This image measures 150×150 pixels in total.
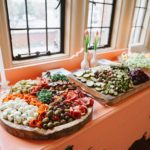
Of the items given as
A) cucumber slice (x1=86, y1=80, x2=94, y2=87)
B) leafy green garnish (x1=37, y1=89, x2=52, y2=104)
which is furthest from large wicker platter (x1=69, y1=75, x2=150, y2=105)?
leafy green garnish (x1=37, y1=89, x2=52, y2=104)

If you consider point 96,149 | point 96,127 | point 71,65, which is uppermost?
point 71,65

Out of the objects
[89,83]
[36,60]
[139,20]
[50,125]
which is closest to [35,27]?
[36,60]

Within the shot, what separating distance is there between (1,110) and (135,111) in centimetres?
77

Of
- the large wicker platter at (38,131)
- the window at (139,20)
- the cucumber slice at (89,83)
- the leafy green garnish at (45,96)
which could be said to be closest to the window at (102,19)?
the window at (139,20)

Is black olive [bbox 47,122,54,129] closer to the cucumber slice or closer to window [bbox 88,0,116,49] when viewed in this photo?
the cucumber slice

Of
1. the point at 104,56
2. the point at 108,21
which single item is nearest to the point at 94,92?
the point at 104,56

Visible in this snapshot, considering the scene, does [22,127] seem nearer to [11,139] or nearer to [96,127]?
[11,139]

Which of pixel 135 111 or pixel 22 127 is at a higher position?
pixel 22 127

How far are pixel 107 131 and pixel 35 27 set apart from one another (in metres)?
0.97

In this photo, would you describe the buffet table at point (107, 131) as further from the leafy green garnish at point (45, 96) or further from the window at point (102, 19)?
the window at point (102, 19)

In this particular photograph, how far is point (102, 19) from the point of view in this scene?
5.87ft

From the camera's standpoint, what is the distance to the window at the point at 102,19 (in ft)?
5.40

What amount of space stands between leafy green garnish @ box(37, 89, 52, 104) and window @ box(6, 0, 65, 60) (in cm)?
60

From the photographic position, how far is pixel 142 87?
1059mm
